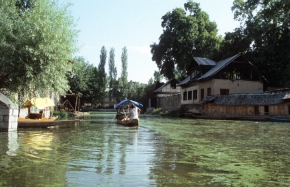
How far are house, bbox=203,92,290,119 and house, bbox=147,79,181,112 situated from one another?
12356 mm

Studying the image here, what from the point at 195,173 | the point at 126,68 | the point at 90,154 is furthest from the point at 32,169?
the point at 126,68

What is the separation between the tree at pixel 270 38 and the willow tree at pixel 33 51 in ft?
97.8

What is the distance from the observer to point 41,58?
609 inches

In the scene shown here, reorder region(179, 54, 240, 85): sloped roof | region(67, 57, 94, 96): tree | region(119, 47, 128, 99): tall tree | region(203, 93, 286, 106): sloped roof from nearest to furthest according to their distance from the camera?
region(203, 93, 286, 106): sloped roof
region(179, 54, 240, 85): sloped roof
region(67, 57, 94, 96): tree
region(119, 47, 128, 99): tall tree

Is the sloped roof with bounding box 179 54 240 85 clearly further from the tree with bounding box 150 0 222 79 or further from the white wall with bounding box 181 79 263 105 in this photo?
the tree with bounding box 150 0 222 79

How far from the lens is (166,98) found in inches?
2122

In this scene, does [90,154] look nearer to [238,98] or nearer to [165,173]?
[165,173]

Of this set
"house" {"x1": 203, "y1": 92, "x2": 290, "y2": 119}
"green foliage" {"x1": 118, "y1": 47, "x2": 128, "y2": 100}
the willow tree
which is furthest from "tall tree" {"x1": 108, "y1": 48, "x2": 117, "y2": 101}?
the willow tree

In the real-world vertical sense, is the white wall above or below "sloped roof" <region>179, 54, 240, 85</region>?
below

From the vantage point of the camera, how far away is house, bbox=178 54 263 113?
37.6 metres

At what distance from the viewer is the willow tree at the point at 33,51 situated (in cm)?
1530

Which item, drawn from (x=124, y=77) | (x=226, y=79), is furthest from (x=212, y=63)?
(x=124, y=77)

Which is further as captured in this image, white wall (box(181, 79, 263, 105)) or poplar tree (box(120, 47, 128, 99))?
poplar tree (box(120, 47, 128, 99))

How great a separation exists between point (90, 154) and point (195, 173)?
3.47 meters
